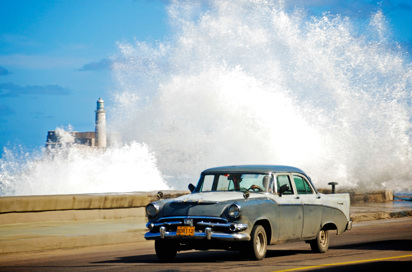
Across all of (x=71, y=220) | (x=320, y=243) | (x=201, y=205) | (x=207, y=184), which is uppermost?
(x=207, y=184)

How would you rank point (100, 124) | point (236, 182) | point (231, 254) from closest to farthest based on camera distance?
point (236, 182), point (231, 254), point (100, 124)

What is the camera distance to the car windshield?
11680mm

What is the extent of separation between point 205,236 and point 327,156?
89.3ft

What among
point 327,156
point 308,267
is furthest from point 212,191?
point 327,156

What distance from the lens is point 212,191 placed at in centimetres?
1188

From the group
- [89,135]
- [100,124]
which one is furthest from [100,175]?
[89,135]

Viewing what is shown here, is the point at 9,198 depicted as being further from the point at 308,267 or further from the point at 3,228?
the point at 308,267

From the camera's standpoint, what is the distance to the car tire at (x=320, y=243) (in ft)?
41.5

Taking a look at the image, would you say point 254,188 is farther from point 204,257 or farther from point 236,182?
point 204,257

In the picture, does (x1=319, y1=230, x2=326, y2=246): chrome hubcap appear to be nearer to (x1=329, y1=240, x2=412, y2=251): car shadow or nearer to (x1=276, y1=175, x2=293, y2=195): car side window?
(x1=329, y1=240, x2=412, y2=251): car shadow

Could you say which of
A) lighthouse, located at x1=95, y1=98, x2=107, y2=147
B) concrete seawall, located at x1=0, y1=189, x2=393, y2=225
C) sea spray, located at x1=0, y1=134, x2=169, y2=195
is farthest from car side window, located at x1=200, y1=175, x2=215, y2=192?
lighthouse, located at x1=95, y1=98, x2=107, y2=147

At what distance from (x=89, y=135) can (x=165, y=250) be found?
137599 mm

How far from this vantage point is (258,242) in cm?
1099

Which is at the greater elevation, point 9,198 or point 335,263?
point 9,198
